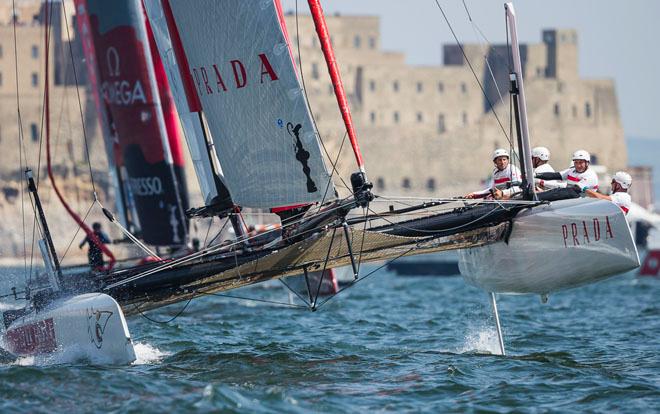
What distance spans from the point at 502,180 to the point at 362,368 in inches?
77.8

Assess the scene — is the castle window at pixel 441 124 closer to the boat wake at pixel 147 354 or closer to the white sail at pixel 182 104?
the boat wake at pixel 147 354

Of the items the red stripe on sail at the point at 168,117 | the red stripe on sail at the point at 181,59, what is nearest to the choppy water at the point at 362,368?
the red stripe on sail at the point at 181,59

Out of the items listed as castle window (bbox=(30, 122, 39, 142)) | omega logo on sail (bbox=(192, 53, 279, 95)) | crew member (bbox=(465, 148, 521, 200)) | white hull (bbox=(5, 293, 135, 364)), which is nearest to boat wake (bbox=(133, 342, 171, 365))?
white hull (bbox=(5, 293, 135, 364))

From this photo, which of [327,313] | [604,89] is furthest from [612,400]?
[604,89]

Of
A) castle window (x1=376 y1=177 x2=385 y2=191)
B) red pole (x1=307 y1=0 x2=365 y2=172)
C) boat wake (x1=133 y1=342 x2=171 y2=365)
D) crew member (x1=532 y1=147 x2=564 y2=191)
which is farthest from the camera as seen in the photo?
castle window (x1=376 y1=177 x2=385 y2=191)

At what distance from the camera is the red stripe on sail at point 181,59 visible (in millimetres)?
11172

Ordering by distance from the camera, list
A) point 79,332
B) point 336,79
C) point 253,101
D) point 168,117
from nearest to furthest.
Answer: point 336,79 < point 79,332 < point 253,101 < point 168,117

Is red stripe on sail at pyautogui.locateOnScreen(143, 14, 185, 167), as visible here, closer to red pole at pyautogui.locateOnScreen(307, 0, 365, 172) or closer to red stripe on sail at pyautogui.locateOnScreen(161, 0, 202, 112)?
red stripe on sail at pyautogui.locateOnScreen(161, 0, 202, 112)

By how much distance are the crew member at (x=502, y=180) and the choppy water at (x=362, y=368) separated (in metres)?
1.25

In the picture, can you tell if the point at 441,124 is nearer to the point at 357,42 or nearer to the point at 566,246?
the point at 357,42

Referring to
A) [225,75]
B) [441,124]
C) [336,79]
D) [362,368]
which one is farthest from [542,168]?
[441,124]

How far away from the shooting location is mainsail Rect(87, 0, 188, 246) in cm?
1709

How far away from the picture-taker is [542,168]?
1130 centimetres

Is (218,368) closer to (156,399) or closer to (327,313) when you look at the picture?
(156,399)
